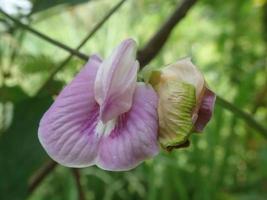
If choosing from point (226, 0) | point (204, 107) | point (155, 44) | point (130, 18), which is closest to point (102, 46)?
point (130, 18)

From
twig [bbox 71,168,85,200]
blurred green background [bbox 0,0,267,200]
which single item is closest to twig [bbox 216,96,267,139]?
twig [bbox 71,168,85,200]

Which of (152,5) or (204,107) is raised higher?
(204,107)

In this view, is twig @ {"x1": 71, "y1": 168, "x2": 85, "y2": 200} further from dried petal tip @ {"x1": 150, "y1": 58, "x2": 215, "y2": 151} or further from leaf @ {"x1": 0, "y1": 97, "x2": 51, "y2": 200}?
dried petal tip @ {"x1": 150, "y1": 58, "x2": 215, "y2": 151}

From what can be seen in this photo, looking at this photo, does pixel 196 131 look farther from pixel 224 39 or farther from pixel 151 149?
pixel 224 39

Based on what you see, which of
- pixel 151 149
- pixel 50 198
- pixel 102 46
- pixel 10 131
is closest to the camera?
pixel 151 149

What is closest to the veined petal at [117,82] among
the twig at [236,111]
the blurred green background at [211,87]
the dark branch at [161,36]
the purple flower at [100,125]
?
the purple flower at [100,125]

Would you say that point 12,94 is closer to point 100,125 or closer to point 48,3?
point 48,3

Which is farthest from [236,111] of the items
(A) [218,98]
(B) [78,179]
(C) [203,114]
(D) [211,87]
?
(D) [211,87]

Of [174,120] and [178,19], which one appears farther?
[178,19]
